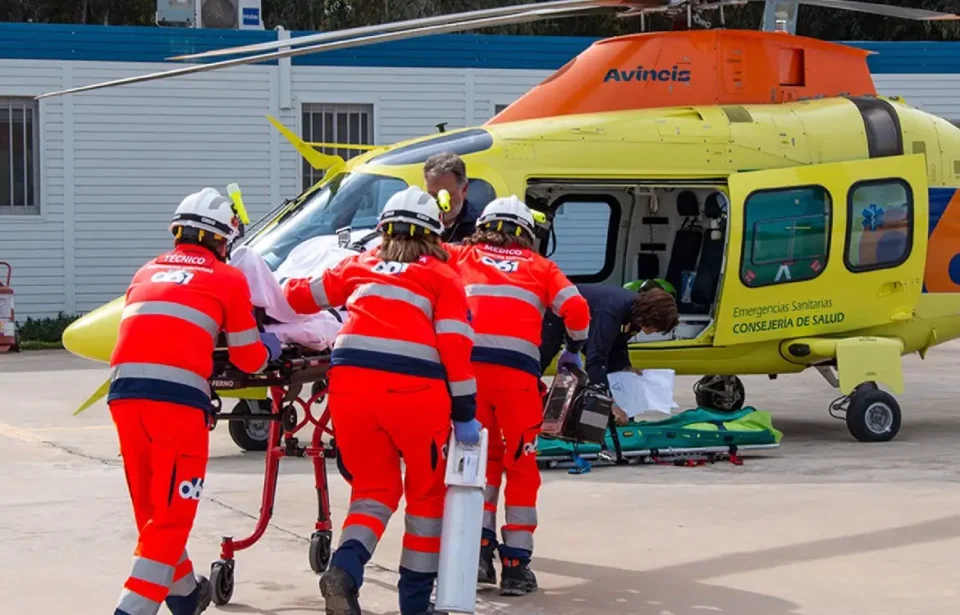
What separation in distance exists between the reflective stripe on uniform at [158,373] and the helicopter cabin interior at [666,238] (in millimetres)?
6332

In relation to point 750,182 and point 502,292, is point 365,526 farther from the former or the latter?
A: point 750,182

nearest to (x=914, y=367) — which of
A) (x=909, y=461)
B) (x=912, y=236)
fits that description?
(x=912, y=236)

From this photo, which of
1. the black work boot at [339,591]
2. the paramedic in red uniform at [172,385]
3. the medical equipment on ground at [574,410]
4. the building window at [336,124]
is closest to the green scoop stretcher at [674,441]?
the medical equipment on ground at [574,410]

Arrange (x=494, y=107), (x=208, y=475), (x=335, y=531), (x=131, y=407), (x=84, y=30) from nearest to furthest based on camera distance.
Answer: (x=131, y=407), (x=335, y=531), (x=208, y=475), (x=84, y=30), (x=494, y=107)

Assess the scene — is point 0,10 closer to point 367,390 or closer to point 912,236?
point 912,236

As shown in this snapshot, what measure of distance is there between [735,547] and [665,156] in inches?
170

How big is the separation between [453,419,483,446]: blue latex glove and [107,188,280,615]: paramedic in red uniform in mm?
886

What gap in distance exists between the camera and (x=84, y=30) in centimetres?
2022

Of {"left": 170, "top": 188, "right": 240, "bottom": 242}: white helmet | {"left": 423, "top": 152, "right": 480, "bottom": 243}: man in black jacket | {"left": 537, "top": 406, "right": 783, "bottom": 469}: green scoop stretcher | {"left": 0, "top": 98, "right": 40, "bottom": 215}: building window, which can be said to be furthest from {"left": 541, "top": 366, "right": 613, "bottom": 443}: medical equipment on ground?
{"left": 0, "top": 98, "right": 40, "bottom": 215}: building window

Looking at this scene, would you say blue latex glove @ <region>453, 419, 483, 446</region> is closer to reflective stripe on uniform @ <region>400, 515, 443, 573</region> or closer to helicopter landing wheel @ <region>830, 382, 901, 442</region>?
reflective stripe on uniform @ <region>400, 515, 443, 573</region>

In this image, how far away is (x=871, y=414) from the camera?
11297 mm

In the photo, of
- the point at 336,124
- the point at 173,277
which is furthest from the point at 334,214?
the point at 336,124

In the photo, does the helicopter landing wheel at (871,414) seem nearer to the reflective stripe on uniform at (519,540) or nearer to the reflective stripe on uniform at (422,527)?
the reflective stripe on uniform at (519,540)

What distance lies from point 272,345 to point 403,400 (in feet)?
2.55
